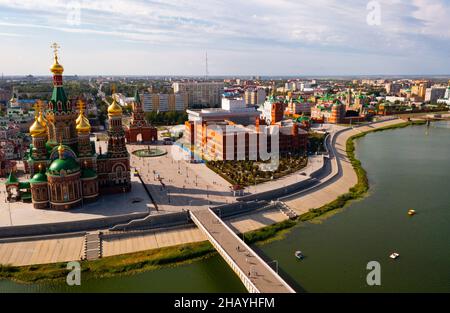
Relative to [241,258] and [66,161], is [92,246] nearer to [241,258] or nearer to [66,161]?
[66,161]

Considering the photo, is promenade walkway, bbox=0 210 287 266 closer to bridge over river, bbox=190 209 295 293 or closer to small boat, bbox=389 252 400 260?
bridge over river, bbox=190 209 295 293

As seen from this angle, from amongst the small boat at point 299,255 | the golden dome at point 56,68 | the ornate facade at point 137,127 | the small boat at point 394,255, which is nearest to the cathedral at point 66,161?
the golden dome at point 56,68

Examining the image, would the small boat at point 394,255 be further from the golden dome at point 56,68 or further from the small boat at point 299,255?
the golden dome at point 56,68

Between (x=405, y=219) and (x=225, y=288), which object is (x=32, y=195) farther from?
(x=405, y=219)

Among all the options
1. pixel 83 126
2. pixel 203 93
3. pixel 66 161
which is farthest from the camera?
pixel 203 93

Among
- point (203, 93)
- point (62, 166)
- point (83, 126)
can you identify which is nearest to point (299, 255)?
point (62, 166)
